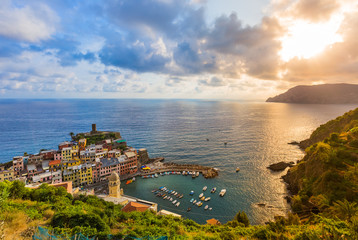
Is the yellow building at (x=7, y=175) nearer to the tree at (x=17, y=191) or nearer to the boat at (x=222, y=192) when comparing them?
the tree at (x=17, y=191)

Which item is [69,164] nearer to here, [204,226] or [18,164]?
[18,164]

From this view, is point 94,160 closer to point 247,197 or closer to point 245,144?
point 247,197

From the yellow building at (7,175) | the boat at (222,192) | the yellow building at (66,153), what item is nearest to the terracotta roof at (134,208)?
the boat at (222,192)

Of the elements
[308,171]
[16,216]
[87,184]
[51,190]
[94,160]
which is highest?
[16,216]

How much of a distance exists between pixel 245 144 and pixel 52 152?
75.6 m

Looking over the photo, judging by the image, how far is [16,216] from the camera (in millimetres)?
12578

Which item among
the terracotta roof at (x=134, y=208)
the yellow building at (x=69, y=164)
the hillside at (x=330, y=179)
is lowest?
the yellow building at (x=69, y=164)

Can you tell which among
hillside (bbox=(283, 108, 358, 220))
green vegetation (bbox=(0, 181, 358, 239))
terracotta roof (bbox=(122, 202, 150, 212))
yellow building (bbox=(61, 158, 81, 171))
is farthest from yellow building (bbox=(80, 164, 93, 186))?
hillside (bbox=(283, 108, 358, 220))

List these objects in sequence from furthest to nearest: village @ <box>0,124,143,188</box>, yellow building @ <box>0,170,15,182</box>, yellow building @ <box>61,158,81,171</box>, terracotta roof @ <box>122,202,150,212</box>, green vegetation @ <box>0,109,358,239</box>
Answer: yellow building @ <box>61,158,81,171</box>
village @ <box>0,124,143,188</box>
yellow building @ <box>0,170,15,182</box>
terracotta roof @ <box>122,202,150,212</box>
green vegetation @ <box>0,109,358,239</box>

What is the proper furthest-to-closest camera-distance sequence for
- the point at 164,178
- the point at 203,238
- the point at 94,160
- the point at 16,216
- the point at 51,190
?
the point at 94,160
the point at 164,178
the point at 51,190
the point at 203,238
the point at 16,216

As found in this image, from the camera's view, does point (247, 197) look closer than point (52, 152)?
Yes

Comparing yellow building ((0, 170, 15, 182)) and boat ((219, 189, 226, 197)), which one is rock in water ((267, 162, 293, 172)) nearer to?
boat ((219, 189, 226, 197))

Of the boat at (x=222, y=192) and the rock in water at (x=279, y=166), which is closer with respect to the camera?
the boat at (x=222, y=192)

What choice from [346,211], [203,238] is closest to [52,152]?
[203,238]
